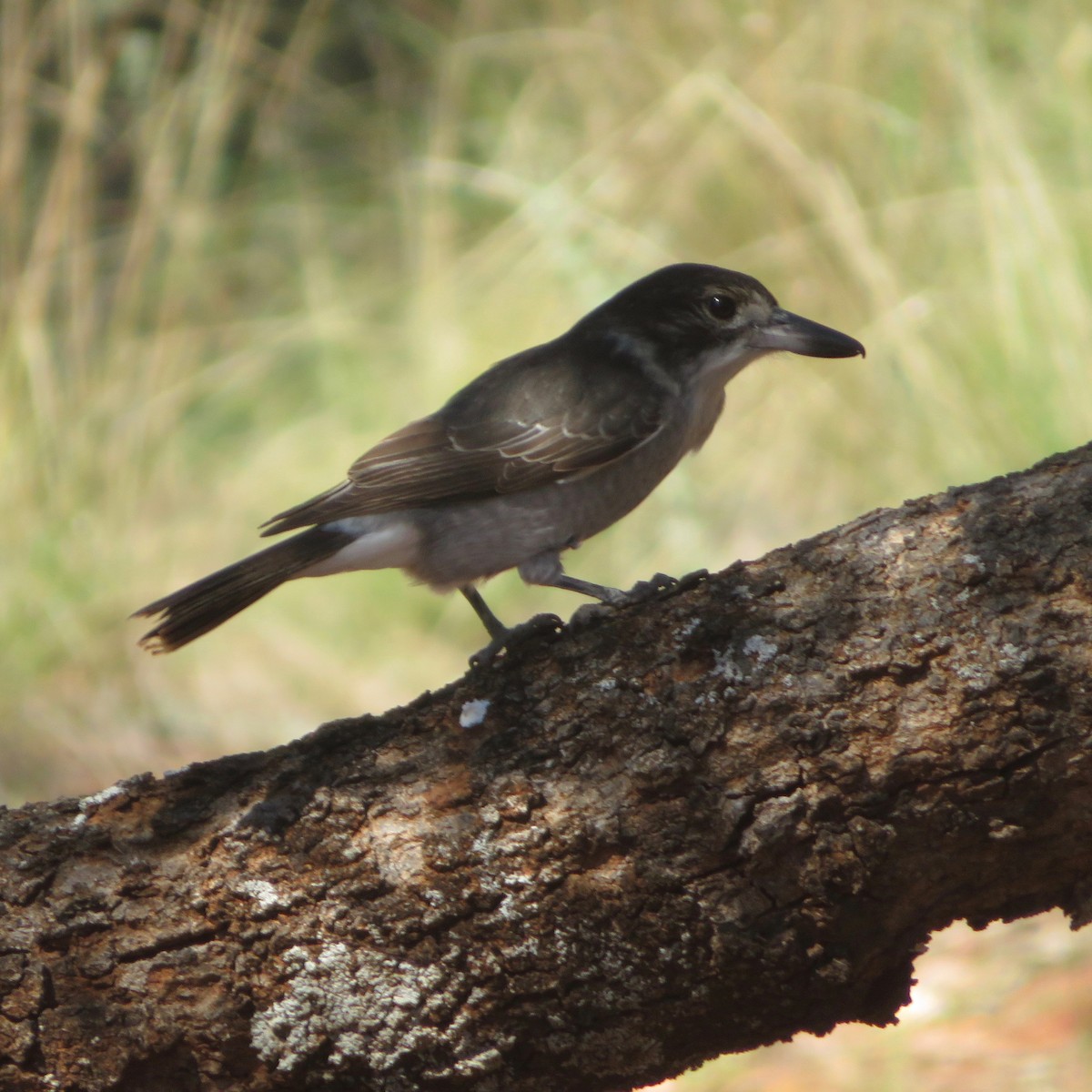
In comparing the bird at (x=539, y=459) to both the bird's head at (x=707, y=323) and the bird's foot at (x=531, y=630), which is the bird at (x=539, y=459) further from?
the bird's foot at (x=531, y=630)

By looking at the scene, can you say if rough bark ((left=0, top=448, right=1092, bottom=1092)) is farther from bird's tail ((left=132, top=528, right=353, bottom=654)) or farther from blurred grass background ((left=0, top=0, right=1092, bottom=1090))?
blurred grass background ((left=0, top=0, right=1092, bottom=1090))

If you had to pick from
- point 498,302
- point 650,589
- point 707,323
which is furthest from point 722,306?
point 498,302

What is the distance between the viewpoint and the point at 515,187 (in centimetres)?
806

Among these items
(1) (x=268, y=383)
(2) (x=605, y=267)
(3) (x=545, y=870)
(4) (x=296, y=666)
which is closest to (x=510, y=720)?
(3) (x=545, y=870)

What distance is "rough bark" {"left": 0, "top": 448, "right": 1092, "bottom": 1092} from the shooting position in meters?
2.41

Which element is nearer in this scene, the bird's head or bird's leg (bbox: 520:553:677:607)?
bird's leg (bbox: 520:553:677:607)

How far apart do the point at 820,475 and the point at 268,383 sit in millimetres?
3975

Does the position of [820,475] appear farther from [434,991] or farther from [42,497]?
[434,991]

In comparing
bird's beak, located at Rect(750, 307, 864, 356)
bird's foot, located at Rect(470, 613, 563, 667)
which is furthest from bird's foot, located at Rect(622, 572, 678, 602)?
bird's beak, located at Rect(750, 307, 864, 356)

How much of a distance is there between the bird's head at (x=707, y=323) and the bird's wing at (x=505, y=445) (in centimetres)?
16

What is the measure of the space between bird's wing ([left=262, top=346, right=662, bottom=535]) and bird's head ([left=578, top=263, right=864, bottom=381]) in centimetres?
16

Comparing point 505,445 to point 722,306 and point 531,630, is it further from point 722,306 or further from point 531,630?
point 531,630

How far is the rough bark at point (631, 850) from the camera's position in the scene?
2.41 meters

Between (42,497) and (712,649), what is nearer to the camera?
(712,649)
